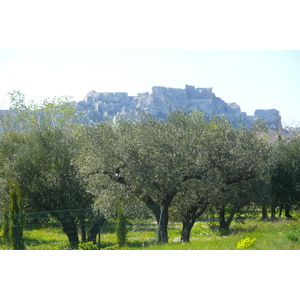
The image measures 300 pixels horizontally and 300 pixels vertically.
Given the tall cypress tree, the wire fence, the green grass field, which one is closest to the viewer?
the green grass field

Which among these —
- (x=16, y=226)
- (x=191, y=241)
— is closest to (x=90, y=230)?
(x=16, y=226)

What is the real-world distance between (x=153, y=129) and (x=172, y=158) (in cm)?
185

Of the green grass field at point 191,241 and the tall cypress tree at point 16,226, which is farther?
the tall cypress tree at point 16,226

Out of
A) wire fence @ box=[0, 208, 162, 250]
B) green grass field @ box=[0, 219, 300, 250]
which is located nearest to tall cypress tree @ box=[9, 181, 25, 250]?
wire fence @ box=[0, 208, 162, 250]

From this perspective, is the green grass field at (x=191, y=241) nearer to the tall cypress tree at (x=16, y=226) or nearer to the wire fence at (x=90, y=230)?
the wire fence at (x=90, y=230)

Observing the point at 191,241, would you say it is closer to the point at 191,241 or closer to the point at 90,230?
the point at 191,241

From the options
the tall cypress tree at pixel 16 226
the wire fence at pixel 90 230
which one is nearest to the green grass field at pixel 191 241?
the wire fence at pixel 90 230

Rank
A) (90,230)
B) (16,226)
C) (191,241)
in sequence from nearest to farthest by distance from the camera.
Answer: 1. (16,226)
2. (191,241)
3. (90,230)

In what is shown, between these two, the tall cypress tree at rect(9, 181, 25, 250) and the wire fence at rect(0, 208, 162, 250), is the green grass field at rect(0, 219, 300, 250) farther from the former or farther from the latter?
the tall cypress tree at rect(9, 181, 25, 250)

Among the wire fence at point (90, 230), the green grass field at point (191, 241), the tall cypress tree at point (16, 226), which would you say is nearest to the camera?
the green grass field at point (191, 241)

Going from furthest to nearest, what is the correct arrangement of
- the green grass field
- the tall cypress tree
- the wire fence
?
the wire fence, the tall cypress tree, the green grass field

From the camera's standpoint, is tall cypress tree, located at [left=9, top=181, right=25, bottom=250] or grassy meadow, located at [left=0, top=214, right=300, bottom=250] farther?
tall cypress tree, located at [left=9, top=181, right=25, bottom=250]
